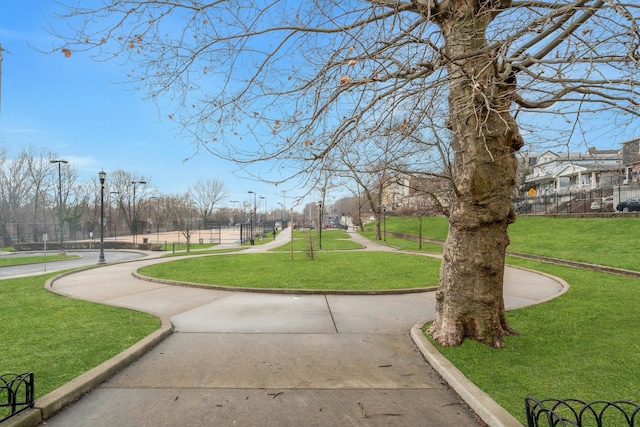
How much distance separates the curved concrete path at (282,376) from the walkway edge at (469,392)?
25mm

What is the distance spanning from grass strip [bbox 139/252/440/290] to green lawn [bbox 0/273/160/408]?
405cm

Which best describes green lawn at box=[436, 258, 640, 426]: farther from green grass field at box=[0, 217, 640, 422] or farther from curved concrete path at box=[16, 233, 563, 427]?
curved concrete path at box=[16, 233, 563, 427]

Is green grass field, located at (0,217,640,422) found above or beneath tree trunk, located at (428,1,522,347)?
beneath

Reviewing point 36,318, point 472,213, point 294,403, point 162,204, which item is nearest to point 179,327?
point 36,318

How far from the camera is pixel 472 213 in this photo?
532 cm

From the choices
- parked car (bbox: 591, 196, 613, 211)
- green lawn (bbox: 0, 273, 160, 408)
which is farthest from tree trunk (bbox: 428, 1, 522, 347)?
parked car (bbox: 591, 196, 613, 211)

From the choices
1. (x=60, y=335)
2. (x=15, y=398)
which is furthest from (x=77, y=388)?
(x=60, y=335)

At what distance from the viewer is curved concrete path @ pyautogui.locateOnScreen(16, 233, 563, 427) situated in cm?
358

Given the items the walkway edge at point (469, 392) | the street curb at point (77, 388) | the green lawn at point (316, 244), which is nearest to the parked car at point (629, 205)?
the green lawn at point (316, 244)

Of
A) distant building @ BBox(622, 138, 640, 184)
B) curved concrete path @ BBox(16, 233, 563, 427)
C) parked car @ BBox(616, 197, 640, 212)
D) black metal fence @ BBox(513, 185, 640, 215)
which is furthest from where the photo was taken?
black metal fence @ BBox(513, 185, 640, 215)

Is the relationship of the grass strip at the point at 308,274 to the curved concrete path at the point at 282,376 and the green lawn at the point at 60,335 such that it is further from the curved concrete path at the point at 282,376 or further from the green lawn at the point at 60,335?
the green lawn at the point at 60,335

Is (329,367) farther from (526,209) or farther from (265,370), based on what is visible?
(526,209)

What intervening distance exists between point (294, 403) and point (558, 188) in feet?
211

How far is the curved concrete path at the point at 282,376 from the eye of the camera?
11.8ft
